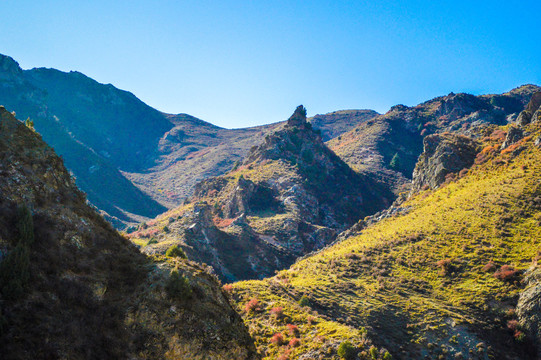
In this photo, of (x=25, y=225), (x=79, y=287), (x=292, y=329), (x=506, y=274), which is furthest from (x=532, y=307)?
(x=25, y=225)

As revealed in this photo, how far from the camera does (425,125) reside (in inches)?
5886

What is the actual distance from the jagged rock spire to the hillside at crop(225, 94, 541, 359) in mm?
73662

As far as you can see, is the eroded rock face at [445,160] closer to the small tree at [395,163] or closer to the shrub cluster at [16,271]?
the small tree at [395,163]

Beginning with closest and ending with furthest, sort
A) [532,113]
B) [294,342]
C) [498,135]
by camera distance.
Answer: [294,342]
[532,113]
[498,135]

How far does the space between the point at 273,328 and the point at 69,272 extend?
19.9 m

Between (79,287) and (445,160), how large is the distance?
6609 cm

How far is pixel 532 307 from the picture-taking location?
27938mm

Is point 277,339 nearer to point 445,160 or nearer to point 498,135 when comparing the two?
point 445,160

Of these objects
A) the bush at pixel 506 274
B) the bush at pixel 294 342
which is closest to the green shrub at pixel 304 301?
the bush at pixel 294 342

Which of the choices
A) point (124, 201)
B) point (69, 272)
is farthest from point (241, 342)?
point (124, 201)

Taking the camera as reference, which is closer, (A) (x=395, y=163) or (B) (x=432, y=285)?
(B) (x=432, y=285)

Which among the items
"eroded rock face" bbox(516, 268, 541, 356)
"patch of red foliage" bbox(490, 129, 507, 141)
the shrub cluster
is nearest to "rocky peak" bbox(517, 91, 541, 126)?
"patch of red foliage" bbox(490, 129, 507, 141)

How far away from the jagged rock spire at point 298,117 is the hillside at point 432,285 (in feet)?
242

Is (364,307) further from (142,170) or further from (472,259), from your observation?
(142,170)
